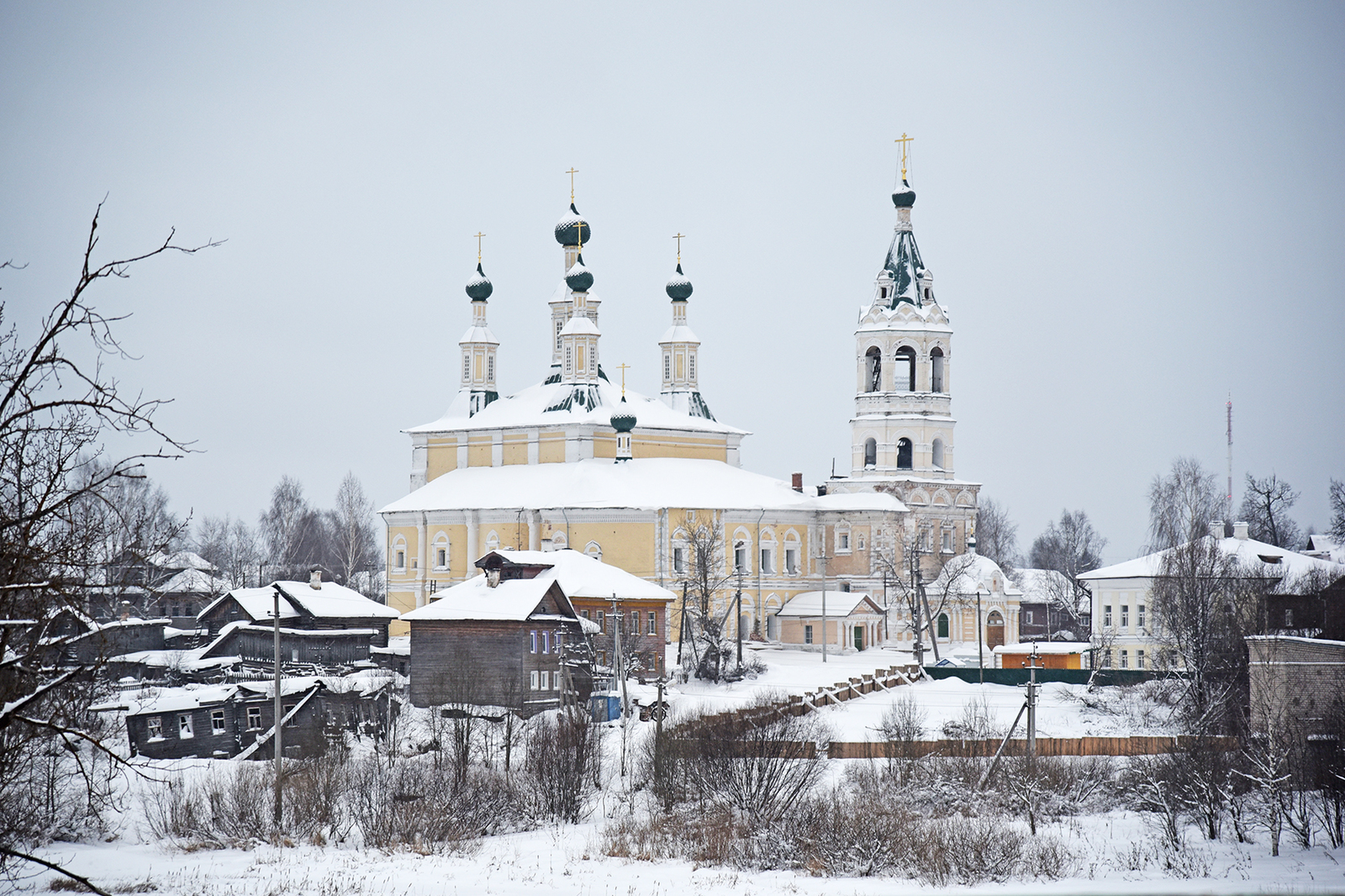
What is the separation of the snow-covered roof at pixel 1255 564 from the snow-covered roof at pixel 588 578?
46.0ft

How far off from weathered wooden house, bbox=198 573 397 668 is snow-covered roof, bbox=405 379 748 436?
56.7 feet

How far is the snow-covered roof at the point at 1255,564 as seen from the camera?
4219 cm

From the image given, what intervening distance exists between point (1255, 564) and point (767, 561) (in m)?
18.6

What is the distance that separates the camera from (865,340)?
188 ft

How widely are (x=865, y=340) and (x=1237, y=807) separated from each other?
33.2 metres

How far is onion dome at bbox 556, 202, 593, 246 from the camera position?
6562 cm

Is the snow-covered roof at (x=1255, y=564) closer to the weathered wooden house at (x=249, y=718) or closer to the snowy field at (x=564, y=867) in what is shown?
the snowy field at (x=564, y=867)

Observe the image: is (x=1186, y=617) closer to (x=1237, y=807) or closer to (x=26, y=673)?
(x=1237, y=807)

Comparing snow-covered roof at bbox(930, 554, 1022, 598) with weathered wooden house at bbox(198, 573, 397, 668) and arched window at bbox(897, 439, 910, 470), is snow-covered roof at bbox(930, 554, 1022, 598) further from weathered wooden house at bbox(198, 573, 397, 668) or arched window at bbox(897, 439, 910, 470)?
weathered wooden house at bbox(198, 573, 397, 668)

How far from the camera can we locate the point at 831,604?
54438 millimetres

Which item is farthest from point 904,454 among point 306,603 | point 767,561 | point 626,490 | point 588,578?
point 306,603

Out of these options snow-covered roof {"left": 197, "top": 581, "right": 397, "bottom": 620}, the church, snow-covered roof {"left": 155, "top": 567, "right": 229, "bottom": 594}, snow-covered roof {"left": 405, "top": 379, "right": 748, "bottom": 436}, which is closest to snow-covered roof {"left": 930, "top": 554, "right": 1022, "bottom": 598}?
the church

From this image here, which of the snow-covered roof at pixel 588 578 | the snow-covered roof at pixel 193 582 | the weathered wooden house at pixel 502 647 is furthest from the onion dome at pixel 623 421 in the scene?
the weathered wooden house at pixel 502 647

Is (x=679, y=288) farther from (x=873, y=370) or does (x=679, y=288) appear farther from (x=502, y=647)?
(x=502, y=647)
